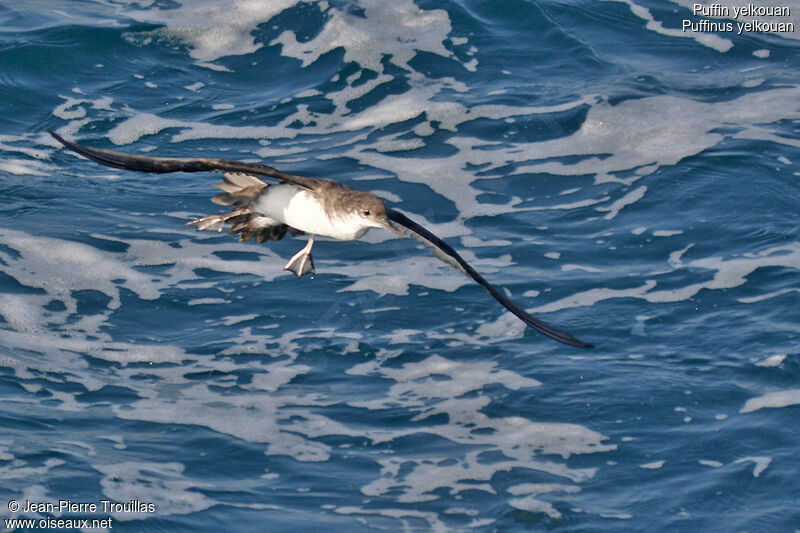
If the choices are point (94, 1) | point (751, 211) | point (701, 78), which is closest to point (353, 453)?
point (751, 211)

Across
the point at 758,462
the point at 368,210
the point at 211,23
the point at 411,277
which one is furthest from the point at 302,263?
the point at 211,23

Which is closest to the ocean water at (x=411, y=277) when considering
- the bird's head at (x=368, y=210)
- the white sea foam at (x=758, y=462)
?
the white sea foam at (x=758, y=462)

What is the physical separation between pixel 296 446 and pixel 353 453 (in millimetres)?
515

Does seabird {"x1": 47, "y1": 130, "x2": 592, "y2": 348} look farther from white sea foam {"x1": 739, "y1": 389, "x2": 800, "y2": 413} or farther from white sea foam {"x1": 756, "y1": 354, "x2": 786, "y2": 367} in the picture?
white sea foam {"x1": 756, "y1": 354, "x2": 786, "y2": 367}

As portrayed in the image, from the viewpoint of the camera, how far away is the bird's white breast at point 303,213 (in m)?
9.08

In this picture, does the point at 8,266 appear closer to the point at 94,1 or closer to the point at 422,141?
the point at 422,141

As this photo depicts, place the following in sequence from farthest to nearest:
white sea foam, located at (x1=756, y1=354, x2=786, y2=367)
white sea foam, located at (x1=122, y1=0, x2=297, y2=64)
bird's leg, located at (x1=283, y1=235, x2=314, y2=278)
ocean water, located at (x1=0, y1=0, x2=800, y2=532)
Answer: white sea foam, located at (x1=122, y1=0, x2=297, y2=64), white sea foam, located at (x1=756, y1=354, x2=786, y2=367), ocean water, located at (x1=0, y1=0, x2=800, y2=532), bird's leg, located at (x1=283, y1=235, x2=314, y2=278)

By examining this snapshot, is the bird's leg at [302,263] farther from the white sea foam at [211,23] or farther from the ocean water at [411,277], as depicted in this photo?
the white sea foam at [211,23]

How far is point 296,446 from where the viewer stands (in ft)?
35.6

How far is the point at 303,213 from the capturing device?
9.20m

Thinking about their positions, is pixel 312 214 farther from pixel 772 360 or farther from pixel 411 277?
pixel 772 360

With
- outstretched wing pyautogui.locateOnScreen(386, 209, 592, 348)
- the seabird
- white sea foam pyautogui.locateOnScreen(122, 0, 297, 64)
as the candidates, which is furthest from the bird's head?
white sea foam pyautogui.locateOnScreen(122, 0, 297, 64)

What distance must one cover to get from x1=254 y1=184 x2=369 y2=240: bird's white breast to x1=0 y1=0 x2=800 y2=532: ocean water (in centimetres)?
237

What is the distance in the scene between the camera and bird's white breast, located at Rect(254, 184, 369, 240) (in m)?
9.08
